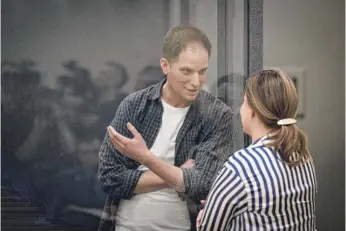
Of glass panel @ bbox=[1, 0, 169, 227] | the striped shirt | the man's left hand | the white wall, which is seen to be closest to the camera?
the striped shirt

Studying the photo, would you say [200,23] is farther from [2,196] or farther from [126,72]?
[2,196]

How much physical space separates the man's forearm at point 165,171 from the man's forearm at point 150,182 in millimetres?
16

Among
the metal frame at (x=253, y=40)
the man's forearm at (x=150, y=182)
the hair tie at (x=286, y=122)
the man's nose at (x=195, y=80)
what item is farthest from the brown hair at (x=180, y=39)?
the hair tie at (x=286, y=122)

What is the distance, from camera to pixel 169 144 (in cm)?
235

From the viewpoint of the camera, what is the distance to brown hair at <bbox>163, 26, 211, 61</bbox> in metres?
2.35

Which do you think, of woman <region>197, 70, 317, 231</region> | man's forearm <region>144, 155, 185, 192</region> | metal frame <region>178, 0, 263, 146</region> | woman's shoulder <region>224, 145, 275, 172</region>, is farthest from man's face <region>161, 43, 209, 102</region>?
woman's shoulder <region>224, 145, 275, 172</region>

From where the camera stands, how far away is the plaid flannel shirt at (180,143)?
2.31m

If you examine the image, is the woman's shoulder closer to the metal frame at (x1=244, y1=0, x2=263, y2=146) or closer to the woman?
the woman

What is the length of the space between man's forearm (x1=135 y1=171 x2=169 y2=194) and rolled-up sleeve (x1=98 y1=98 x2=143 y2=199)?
16 millimetres

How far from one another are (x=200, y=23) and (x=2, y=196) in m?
1.05

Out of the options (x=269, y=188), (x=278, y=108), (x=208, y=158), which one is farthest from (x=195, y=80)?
(x=269, y=188)

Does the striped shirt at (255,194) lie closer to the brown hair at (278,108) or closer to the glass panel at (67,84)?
the brown hair at (278,108)

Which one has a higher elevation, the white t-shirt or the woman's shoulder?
the woman's shoulder

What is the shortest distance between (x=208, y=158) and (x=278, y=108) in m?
0.54
